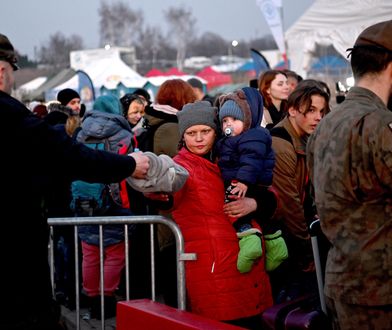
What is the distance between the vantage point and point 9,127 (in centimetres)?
289

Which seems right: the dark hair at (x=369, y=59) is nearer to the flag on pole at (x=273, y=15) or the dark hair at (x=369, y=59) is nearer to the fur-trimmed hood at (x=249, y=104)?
the fur-trimmed hood at (x=249, y=104)

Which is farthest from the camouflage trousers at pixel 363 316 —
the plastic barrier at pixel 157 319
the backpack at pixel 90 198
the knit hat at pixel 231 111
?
the backpack at pixel 90 198

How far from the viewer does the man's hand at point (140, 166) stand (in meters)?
3.24

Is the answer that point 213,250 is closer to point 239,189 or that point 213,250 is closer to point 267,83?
point 239,189

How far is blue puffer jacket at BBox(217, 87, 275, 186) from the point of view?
14.0 feet

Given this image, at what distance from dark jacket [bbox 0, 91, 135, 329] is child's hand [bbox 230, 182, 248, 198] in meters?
1.37

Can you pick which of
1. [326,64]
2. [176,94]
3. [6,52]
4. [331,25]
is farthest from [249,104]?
[326,64]

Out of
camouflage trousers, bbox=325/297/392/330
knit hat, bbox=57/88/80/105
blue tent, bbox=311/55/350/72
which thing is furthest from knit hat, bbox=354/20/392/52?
blue tent, bbox=311/55/350/72

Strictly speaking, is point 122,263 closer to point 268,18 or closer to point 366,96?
point 366,96

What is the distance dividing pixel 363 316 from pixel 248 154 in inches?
60.2

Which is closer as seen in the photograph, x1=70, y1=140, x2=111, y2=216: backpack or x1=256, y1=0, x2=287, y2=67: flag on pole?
x1=70, y1=140, x2=111, y2=216: backpack

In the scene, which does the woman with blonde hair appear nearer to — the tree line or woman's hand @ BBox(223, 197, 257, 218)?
woman's hand @ BBox(223, 197, 257, 218)

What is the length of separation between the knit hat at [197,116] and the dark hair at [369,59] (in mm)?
1570

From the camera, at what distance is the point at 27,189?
2957 millimetres
